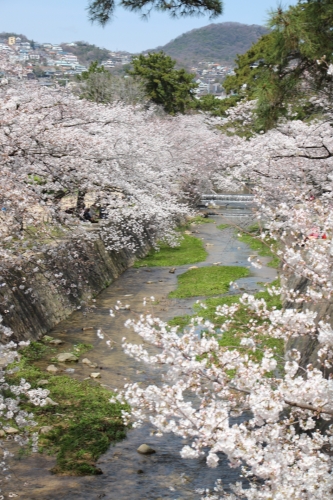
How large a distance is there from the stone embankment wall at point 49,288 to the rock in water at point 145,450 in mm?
3275

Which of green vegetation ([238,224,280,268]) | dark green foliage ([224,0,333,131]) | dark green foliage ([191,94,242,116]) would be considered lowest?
green vegetation ([238,224,280,268])

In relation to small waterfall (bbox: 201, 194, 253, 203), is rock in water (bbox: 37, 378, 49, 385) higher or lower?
lower

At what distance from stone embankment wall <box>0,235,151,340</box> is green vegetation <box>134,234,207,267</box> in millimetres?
4179

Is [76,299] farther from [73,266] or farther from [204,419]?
[204,419]

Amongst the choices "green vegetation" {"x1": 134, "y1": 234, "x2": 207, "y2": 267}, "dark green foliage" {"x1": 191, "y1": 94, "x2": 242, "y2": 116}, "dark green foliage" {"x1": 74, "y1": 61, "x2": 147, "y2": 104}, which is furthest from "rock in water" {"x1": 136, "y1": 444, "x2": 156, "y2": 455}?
"dark green foliage" {"x1": 191, "y1": 94, "x2": 242, "y2": 116}

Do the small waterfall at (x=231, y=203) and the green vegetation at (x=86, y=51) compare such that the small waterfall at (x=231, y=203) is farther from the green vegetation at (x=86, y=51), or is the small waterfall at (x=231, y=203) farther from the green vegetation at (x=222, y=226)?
the green vegetation at (x=86, y=51)

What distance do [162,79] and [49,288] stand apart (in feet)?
131

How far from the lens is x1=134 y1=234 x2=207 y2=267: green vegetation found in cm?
2206

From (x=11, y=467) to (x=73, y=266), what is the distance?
8.17 m

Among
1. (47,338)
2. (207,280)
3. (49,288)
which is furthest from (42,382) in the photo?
(207,280)

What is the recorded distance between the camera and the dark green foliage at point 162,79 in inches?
1959

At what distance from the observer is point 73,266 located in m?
14.9

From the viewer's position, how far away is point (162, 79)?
5000 centimetres

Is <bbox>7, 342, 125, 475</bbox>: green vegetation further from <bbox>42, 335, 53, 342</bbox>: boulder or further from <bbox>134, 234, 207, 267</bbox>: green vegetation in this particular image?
<bbox>134, 234, 207, 267</bbox>: green vegetation
